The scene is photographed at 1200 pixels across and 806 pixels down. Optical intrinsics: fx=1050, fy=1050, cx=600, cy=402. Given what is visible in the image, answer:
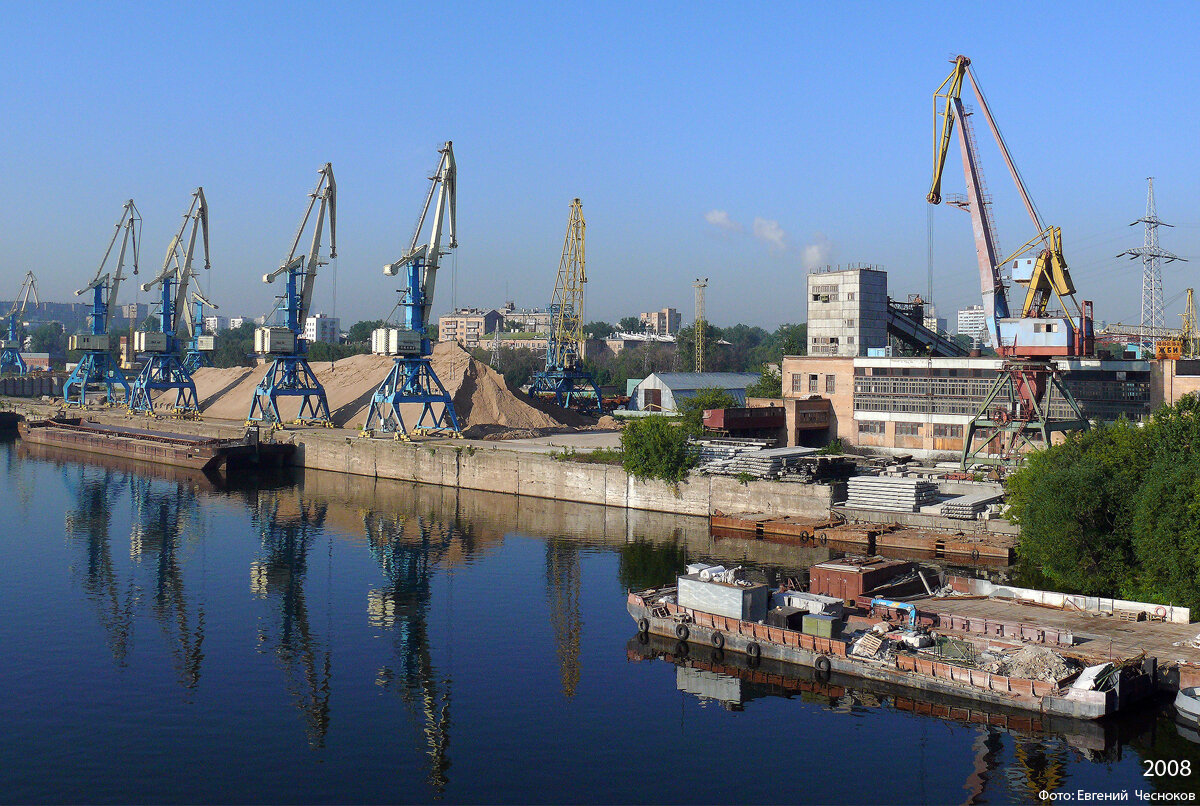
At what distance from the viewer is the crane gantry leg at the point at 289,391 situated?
79.5 m

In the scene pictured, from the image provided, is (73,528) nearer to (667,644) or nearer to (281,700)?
(281,700)

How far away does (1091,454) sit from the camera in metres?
37.0

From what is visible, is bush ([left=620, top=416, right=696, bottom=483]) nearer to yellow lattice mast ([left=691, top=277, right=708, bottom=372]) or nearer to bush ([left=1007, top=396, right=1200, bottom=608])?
bush ([left=1007, top=396, right=1200, bottom=608])

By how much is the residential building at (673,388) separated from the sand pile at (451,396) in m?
6.92

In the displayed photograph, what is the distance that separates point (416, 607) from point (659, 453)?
823 inches

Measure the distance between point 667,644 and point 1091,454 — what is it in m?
17.4

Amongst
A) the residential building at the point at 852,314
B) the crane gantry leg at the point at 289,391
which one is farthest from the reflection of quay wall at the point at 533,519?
the residential building at the point at 852,314

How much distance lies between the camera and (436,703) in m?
25.8

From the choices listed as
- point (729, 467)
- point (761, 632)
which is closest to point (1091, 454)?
point (761, 632)

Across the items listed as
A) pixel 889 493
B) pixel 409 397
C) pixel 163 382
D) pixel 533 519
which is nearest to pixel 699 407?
pixel 533 519

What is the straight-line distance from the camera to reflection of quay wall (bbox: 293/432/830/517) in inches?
1970

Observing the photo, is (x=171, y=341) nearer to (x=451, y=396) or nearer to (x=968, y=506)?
(x=451, y=396)

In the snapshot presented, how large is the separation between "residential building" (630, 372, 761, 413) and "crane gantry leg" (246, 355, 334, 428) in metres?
26.2

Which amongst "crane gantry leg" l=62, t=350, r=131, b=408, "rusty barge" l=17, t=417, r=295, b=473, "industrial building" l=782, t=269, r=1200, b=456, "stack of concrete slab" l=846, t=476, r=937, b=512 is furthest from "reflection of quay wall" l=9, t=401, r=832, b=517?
"crane gantry leg" l=62, t=350, r=131, b=408
